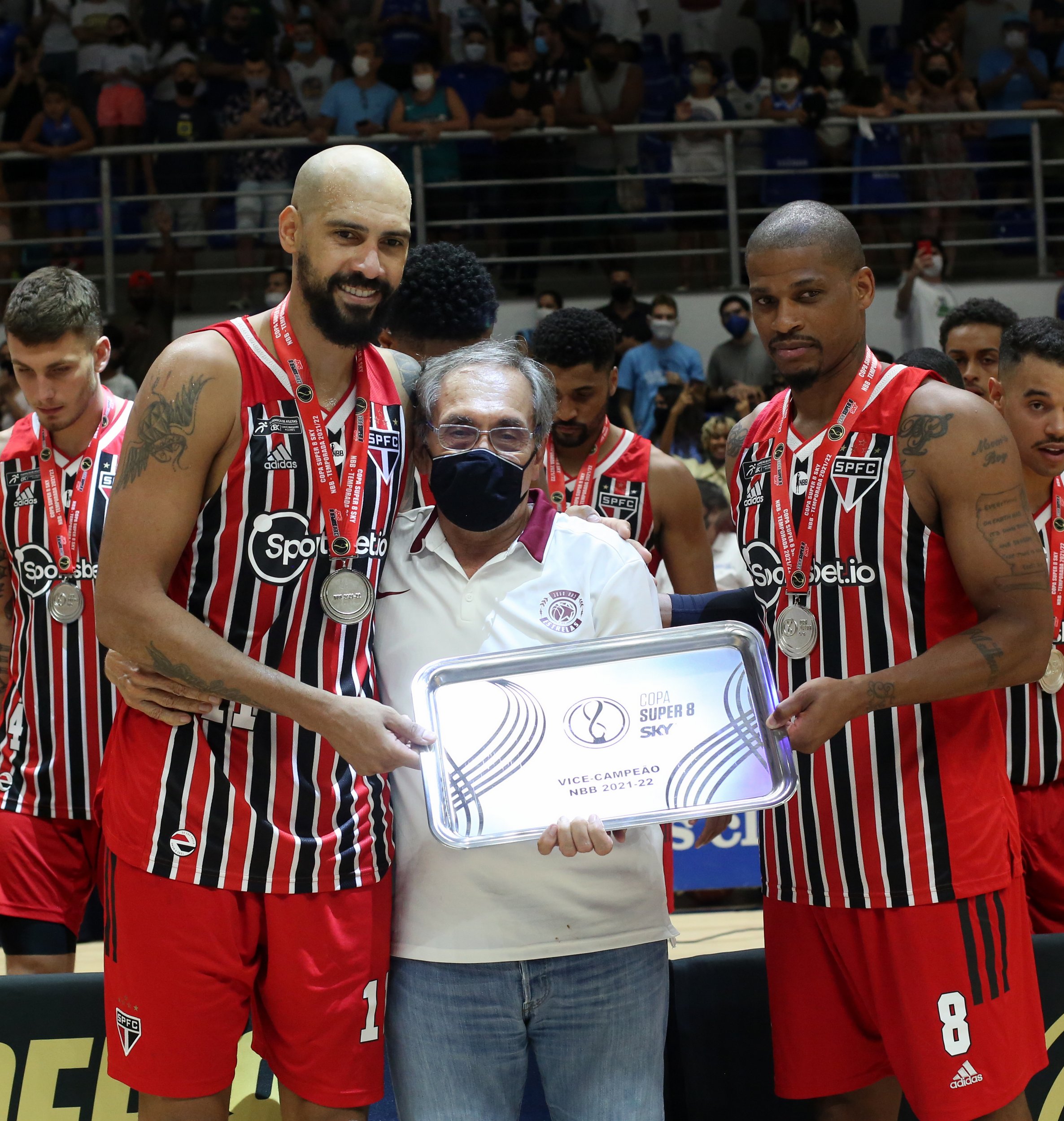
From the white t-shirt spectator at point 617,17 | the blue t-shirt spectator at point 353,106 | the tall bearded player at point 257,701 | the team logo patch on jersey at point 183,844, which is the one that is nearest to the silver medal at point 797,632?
the tall bearded player at point 257,701

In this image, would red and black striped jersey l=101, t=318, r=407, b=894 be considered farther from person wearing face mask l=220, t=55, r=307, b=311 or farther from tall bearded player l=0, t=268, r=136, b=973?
person wearing face mask l=220, t=55, r=307, b=311

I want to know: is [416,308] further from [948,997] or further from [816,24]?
[816,24]

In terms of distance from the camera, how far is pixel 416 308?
3701mm

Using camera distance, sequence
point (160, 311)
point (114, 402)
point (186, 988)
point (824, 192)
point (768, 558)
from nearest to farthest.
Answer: point (186, 988)
point (768, 558)
point (114, 402)
point (160, 311)
point (824, 192)

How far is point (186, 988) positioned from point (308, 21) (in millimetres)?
10310

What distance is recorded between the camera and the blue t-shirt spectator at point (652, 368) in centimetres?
916

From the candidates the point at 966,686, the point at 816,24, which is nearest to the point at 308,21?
the point at 816,24

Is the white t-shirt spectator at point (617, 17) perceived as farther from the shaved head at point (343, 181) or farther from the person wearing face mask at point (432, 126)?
the shaved head at point (343, 181)

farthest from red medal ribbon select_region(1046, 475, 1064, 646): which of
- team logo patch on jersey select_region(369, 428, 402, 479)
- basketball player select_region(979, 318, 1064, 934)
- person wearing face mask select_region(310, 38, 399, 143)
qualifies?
person wearing face mask select_region(310, 38, 399, 143)

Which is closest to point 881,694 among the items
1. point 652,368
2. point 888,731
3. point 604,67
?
point 888,731

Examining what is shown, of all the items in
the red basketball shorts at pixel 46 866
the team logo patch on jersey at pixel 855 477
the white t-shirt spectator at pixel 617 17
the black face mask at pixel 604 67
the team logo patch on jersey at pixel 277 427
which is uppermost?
the white t-shirt spectator at pixel 617 17

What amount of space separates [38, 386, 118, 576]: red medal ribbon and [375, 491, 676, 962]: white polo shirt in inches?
49.5

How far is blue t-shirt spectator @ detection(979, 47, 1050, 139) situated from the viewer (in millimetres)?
10414

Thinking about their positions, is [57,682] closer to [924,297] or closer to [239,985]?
[239,985]
